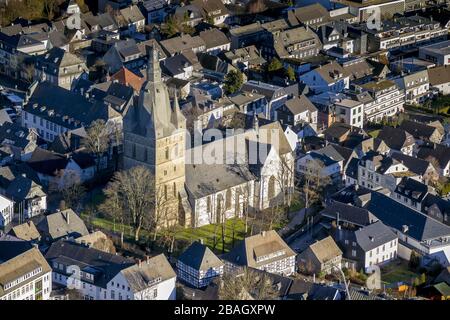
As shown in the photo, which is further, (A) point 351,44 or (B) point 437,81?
(A) point 351,44

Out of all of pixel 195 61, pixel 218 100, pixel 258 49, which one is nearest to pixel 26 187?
pixel 218 100

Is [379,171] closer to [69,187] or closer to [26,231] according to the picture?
[69,187]

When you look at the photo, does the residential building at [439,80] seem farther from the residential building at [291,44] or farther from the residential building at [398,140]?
the residential building at [398,140]

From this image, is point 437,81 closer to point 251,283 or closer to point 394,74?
point 394,74

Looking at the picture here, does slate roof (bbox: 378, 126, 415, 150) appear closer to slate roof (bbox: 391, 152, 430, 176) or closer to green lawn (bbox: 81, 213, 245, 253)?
slate roof (bbox: 391, 152, 430, 176)

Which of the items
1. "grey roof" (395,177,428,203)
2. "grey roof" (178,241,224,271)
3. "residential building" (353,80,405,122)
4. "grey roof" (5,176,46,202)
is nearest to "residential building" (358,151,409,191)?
"grey roof" (395,177,428,203)

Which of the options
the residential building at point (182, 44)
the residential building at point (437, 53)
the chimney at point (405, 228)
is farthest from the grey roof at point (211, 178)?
the residential building at point (437, 53)
